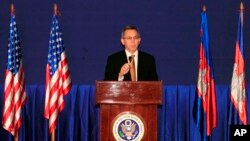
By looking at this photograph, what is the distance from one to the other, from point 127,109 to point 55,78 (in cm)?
175

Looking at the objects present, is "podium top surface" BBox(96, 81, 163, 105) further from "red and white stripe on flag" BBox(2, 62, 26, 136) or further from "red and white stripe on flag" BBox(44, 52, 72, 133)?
"red and white stripe on flag" BBox(2, 62, 26, 136)

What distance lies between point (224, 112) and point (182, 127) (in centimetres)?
64

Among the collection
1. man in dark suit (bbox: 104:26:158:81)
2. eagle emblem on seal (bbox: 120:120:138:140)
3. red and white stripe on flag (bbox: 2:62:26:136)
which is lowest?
eagle emblem on seal (bbox: 120:120:138:140)

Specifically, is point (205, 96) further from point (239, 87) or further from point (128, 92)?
point (128, 92)

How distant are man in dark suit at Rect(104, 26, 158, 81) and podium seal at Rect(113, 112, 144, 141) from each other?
2.14 ft

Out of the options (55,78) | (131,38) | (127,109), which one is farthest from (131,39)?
(55,78)

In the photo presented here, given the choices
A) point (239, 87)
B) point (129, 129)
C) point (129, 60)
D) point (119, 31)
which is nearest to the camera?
point (129, 129)

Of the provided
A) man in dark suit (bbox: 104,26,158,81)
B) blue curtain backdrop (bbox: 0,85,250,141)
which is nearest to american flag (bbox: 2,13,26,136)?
blue curtain backdrop (bbox: 0,85,250,141)

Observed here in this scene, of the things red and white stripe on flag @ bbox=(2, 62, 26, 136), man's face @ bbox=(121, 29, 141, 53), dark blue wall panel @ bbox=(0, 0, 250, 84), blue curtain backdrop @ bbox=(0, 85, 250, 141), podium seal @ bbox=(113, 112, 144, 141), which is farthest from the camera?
dark blue wall panel @ bbox=(0, 0, 250, 84)

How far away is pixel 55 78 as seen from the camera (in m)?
6.33

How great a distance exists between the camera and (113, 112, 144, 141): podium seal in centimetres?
486

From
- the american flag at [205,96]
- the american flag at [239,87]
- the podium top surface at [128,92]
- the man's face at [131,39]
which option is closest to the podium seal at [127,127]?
the podium top surface at [128,92]

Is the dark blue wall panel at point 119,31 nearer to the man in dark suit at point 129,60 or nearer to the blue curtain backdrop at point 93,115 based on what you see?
the blue curtain backdrop at point 93,115

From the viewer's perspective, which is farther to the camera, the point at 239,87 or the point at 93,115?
the point at 93,115
